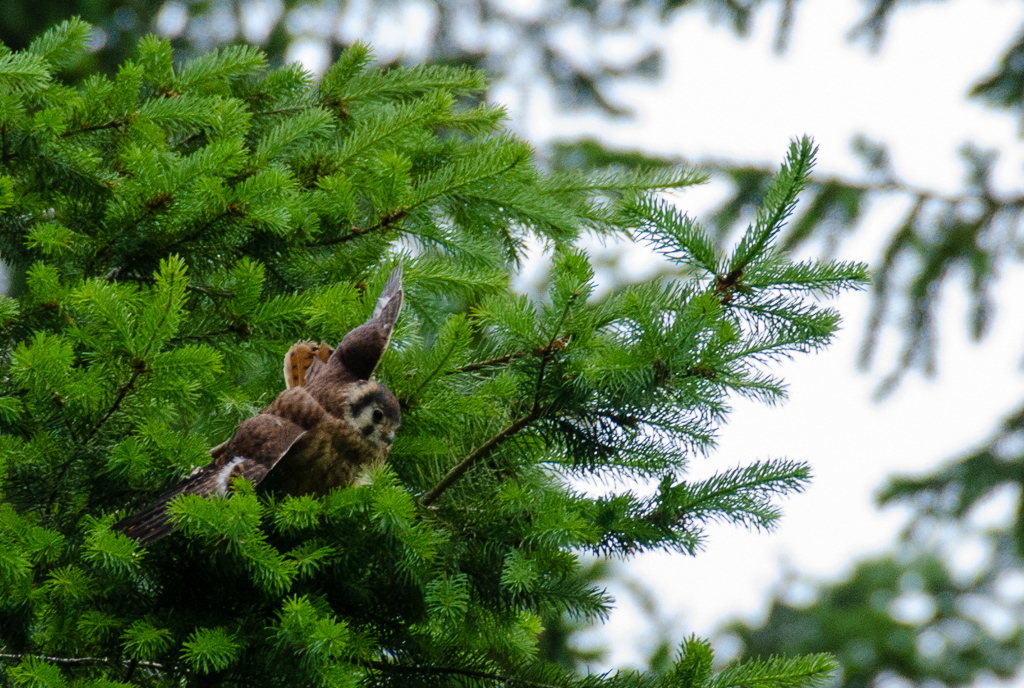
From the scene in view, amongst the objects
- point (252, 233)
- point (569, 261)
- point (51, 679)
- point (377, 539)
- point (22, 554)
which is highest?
point (252, 233)

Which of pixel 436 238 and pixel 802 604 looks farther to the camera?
pixel 802 604

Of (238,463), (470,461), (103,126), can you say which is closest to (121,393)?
(238,463)

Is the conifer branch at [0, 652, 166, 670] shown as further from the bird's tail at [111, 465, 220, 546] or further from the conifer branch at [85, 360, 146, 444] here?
the conifer branch at [85, 360, 146, 444]

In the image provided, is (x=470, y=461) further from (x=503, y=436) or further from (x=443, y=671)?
(x=443, y=671)

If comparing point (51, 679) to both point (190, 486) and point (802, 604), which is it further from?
→ point (802, 604)

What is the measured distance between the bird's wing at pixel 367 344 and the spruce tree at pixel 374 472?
0.12 metres

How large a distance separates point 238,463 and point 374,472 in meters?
0.29

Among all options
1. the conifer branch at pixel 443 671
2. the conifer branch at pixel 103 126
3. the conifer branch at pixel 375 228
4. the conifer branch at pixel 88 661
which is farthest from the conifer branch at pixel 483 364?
the conifer branch at pixel 103 126

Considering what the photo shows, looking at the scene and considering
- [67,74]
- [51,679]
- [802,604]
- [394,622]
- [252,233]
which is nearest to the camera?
[51,679]

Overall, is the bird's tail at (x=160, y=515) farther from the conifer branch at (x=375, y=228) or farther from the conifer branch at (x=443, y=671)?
the conifer branch at (x=375, y=228)

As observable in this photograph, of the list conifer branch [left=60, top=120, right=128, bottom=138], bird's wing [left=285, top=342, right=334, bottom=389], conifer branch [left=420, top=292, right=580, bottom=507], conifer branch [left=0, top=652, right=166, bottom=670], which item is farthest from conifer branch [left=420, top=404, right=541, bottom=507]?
conifer branch [left=60, top=120, right=128, bottom=138]

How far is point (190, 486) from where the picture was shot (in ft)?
6.54

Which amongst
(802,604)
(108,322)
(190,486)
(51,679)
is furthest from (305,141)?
(802,604)

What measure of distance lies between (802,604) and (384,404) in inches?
483
